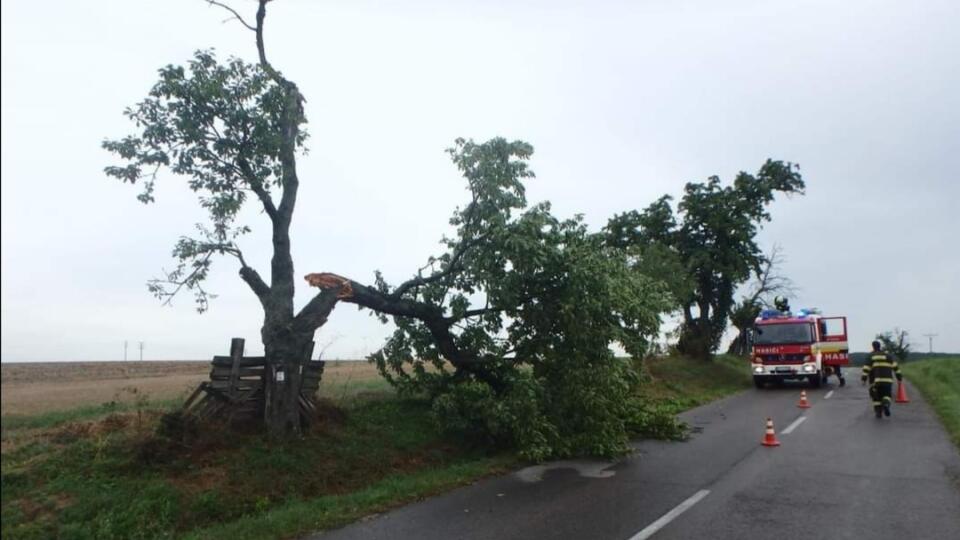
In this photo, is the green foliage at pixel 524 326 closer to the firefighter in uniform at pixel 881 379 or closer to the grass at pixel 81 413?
the grass at pixel 81 413

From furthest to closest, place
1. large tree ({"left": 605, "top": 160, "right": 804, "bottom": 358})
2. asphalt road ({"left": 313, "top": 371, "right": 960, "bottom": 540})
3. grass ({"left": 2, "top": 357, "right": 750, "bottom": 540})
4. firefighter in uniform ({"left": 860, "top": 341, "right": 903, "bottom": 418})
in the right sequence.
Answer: large tree ({"left": 605, "top": 160, "right": 804, "bottom": 358}) → firefighter in uniform ({"left": 860, "top": 341, "right": 903, "bottom": 418}) → grass ({"left": 2, "top": 357, "right": 750, "bottom": 540}) → asphalt road ({"left": 313, "top": 371, "right": 960, "bottom": 540})

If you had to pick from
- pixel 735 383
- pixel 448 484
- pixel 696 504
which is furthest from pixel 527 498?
pixel 735 383

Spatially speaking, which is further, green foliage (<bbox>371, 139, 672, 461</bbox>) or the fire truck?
the fire truck

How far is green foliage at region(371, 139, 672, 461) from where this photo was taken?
1199cm

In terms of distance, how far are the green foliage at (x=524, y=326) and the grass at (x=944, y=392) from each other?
6.49 meters

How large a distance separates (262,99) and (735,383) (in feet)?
82.0

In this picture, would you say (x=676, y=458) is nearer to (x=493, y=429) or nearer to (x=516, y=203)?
(x=493, y=429)

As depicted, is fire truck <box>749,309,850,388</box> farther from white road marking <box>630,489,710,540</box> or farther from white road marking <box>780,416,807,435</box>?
Answer: white road marking <box>630,489,710,540</box>

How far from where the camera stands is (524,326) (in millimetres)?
13180

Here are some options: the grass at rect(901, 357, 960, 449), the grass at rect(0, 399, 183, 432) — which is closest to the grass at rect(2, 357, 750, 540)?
the grass at rect(0, 399, 183, 432)

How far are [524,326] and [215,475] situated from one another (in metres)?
6.01

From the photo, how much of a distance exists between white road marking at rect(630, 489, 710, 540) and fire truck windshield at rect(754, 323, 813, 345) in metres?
19.8

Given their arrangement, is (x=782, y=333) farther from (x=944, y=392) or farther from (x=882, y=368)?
(x=882, y=368)

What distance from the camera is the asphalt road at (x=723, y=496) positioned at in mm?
7617
